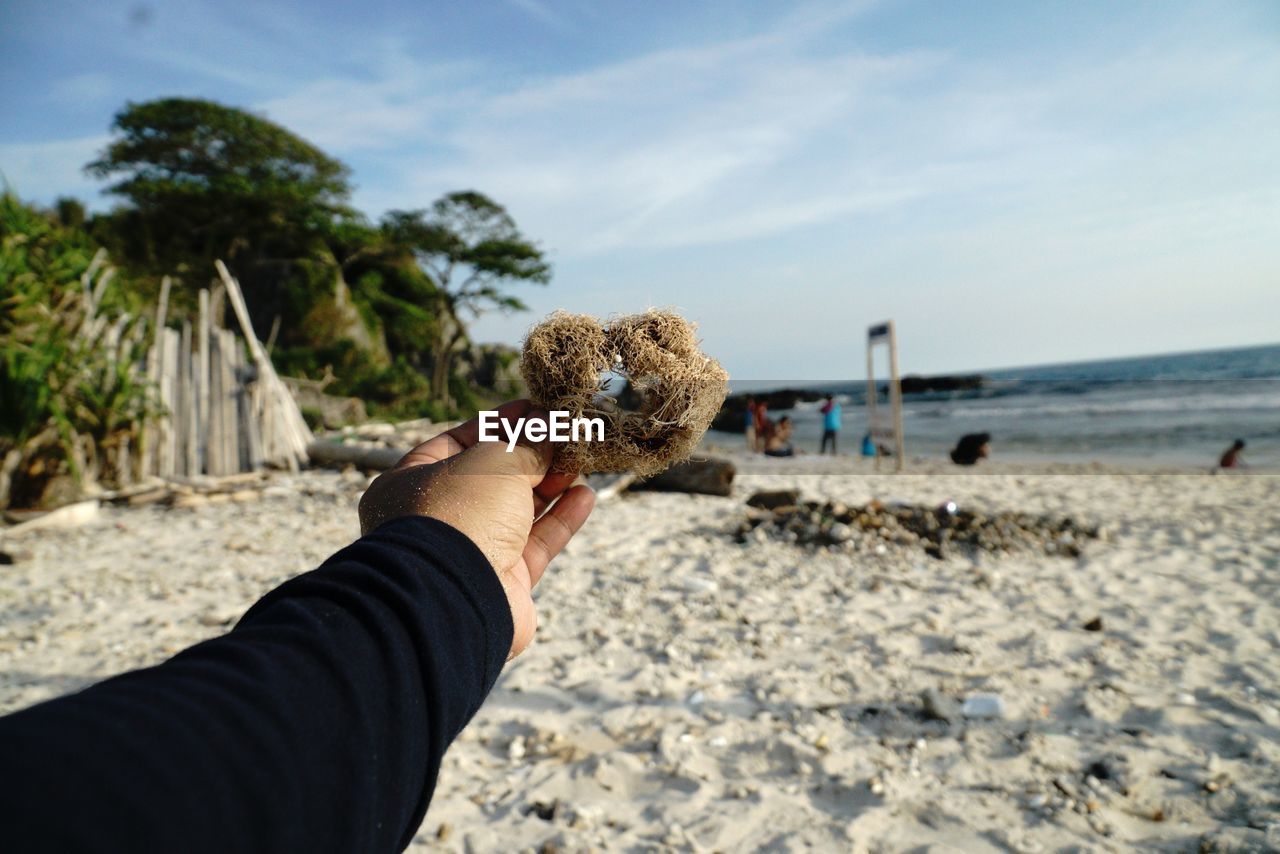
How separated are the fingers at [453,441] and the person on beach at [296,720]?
0.36 m

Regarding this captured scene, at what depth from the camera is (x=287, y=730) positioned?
2.81ft

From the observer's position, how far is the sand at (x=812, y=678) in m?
2.61

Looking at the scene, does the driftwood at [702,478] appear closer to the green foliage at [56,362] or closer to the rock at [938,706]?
the rock at [938,706]

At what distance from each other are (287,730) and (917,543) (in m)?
6.04

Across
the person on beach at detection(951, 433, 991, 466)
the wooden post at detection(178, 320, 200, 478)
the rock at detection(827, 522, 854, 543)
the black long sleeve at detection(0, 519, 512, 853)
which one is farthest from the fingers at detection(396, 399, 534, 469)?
the person on beach at detection(951, 433, 991, 466)

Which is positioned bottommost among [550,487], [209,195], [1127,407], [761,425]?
[1127,407]

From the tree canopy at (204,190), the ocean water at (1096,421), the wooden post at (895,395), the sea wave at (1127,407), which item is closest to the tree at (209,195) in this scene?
the tree canopy at (204,190)

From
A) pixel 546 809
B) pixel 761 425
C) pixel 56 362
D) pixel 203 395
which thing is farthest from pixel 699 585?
pixel 761 425

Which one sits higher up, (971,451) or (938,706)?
(971,451)

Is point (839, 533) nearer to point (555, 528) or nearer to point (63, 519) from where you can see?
point (555, 528)

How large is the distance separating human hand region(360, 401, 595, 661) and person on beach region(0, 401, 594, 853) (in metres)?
0.02

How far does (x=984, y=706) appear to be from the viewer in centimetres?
333

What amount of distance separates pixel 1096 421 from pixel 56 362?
23.3 metres

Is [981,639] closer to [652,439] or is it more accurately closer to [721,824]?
[721,824]
